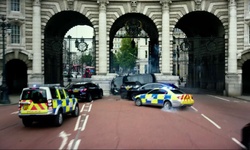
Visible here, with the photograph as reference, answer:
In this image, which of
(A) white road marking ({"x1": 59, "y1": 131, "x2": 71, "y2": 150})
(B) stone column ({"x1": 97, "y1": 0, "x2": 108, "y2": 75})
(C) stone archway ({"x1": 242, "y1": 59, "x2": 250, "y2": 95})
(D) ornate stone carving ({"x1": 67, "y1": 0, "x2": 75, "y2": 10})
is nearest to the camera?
(A) white road marking ({"x1": 59, "y1": 131, "x2": 71, "y2": 150})

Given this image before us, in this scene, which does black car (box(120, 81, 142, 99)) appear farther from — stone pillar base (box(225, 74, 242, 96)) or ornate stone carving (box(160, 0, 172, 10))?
ornate stone carving (box(160, 0, 172, 10))

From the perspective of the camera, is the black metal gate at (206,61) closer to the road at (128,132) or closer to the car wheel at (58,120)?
the road at (128,132)

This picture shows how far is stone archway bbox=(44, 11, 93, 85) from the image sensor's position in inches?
1382

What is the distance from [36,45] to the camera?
32.5 metres

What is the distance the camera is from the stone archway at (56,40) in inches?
1382

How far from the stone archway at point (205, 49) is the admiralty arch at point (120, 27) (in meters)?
0.12

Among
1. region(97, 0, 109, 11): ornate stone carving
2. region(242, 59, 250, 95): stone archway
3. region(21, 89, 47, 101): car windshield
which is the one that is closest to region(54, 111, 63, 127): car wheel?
region(21, 89, 47, 101): car windshield

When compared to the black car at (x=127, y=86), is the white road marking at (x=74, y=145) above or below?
below

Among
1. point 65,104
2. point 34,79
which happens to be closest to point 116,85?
point 34,79

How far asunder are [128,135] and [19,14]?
2451cm

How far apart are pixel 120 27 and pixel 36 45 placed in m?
11.7

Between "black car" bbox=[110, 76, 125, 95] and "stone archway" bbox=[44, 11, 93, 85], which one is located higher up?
"stone archway" bbox=[44, 11, 93, 85]

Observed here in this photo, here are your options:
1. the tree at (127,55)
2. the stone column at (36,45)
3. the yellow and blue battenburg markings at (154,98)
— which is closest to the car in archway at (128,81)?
the yellow and blue battenburg markings at (154,98)

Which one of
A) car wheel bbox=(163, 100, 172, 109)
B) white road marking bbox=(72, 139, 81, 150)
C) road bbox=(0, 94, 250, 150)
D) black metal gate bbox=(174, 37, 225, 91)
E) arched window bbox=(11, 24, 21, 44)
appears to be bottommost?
road bbox=(0, 94, 250, 150)
